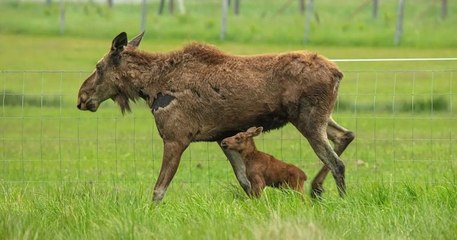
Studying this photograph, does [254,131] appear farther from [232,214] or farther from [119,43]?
[232,214]

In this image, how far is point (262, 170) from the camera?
460 inches

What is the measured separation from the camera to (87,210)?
32.3 feet

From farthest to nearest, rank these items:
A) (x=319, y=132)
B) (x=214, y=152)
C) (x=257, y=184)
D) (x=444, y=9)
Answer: (x=444, y=9) < (x=214, y=152) < (x=257, y=184) < (x=319, y=132)

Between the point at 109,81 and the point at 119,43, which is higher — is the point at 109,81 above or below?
below

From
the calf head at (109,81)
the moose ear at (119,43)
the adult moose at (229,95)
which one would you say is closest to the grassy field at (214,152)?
the adult moose at (229,95)

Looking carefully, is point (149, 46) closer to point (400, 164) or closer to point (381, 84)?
point (381, 84)

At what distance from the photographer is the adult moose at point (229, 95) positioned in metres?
11.2

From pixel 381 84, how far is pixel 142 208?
1567 centimetres

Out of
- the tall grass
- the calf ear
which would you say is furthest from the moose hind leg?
the calf ear

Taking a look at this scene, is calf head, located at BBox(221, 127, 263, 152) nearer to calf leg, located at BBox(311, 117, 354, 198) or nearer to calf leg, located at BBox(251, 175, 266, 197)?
calf leg, located at BBox(251, 175, 266, 197)

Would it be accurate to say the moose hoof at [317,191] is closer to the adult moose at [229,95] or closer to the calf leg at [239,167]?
the adult moose at [229,95]

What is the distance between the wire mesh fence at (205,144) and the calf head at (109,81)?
A: 147 cm

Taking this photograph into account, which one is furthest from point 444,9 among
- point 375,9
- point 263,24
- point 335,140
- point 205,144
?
point 335,140

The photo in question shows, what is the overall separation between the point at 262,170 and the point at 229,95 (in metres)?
0.88
